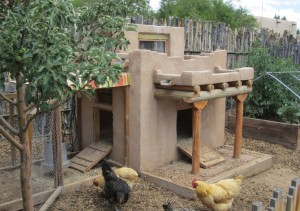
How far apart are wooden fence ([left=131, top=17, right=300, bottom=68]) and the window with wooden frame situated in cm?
124

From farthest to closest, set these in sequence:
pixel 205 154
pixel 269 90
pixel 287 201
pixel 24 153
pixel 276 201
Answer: pixel 269 90 < pixel 205 154 < pixel 24 153 < pixel 287 201 < pixel 276 201

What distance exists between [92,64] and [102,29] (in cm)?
123

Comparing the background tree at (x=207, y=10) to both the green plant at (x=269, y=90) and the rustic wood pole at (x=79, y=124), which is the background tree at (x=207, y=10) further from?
the rustic wood pole at (x=79, y=124)

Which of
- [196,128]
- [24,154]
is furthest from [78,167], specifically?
[24,154]

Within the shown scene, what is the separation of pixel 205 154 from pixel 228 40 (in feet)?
16.0

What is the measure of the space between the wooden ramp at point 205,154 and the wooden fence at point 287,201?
3580mm

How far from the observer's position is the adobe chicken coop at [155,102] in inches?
259

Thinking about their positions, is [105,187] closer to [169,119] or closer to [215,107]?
[169,119]

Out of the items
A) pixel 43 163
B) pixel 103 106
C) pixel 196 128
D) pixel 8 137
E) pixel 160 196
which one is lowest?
pixel 160 196

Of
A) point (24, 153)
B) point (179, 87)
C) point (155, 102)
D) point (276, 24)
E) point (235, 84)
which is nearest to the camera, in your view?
point (24, 153)

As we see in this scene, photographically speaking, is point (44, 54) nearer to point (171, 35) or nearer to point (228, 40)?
point (171, 35)

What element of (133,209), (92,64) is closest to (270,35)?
(133,209)

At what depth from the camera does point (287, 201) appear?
3373mm

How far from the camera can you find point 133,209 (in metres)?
5.75
